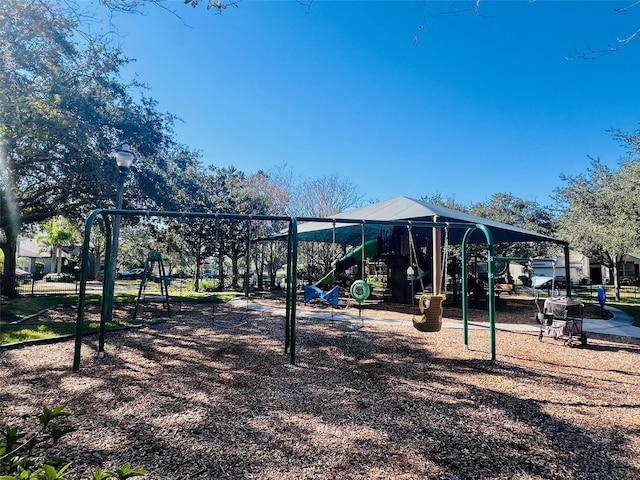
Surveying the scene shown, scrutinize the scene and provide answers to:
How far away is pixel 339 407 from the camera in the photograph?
352 cm

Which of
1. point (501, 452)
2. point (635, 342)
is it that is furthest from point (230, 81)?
point (635, 342)

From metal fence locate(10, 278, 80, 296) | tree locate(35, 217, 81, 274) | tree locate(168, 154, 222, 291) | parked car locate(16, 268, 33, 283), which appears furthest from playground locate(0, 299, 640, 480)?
tree locate(35, 217, 81, 274)

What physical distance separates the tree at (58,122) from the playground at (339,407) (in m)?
4.97

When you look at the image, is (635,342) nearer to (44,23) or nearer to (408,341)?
(408,341)

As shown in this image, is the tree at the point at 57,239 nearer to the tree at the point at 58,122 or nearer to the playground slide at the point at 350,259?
the tree at the point at 58,122

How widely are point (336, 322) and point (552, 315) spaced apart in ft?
15.4

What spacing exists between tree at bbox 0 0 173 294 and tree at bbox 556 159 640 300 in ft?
50.7

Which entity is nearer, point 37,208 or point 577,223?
point 37,208

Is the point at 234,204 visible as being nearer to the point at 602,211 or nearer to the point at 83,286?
the point at 83,286

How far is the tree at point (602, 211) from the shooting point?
11625 millimetres

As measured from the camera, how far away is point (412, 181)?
24891 millimetres

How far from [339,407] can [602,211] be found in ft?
53.8

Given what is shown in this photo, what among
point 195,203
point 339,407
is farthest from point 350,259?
point 339,407

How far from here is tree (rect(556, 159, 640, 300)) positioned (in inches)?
458
